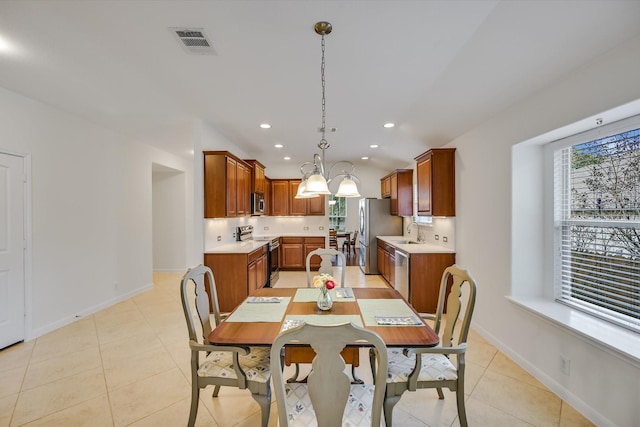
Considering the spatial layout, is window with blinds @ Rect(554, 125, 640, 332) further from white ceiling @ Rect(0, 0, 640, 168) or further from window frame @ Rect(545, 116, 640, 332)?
white ceiling @ Rect(0, 0, 640, 168)

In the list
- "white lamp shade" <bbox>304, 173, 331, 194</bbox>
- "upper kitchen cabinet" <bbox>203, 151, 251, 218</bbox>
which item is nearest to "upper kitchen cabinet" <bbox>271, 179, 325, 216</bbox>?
"upper kitchen cabinet" <bbox>203, 151, 251, 218</bbox>

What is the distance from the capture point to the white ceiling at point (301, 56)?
6.03 ft

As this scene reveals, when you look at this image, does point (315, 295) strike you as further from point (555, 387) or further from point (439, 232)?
point (439, 232)

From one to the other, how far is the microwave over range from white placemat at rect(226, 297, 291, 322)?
3.53m

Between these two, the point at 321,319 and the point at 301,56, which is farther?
the point at 301,56

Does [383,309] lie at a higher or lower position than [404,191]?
lower

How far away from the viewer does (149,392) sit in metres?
2.38

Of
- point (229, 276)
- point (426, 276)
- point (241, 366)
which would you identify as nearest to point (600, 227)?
point (426, 276)

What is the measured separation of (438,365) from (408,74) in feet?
8.17

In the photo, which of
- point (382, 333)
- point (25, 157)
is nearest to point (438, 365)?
point (382, 333)

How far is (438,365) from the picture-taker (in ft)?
6.23

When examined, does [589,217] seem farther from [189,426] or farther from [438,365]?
[189,426]

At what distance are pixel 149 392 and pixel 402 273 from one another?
3.49 meters

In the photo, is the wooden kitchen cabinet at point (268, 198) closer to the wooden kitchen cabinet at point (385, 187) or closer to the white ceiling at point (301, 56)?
the wooden kitchen cabinet at point (385, 187)
